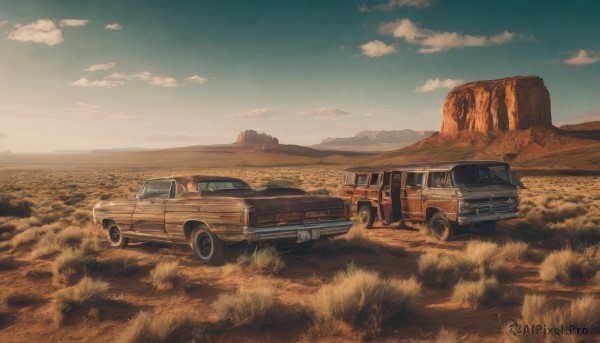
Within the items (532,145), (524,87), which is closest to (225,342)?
(532,145)

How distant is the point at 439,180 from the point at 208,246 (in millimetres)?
6262

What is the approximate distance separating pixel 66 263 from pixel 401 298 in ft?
20.6

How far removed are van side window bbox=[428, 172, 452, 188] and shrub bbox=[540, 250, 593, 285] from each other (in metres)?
3.74

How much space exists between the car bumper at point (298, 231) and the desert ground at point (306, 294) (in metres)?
0.57

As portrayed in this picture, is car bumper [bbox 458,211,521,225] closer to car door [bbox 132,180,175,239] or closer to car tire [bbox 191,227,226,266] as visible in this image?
car tire [bbox 191,227,226,266]

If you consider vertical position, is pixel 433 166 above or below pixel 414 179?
above

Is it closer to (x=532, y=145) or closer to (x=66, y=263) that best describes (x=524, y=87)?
(x=532, y=145)

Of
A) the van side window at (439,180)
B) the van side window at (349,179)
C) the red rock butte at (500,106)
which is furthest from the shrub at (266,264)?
the red rock butte at (500,106)

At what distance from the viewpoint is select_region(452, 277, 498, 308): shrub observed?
5.49 meters

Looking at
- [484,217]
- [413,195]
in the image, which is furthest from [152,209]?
[484,217]

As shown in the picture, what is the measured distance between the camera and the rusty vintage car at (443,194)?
998 cm

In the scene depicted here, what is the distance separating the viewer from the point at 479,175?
36.2 ft

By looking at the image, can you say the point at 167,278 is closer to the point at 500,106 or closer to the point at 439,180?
the point at 439,180

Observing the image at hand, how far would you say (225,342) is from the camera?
4.39 meters
